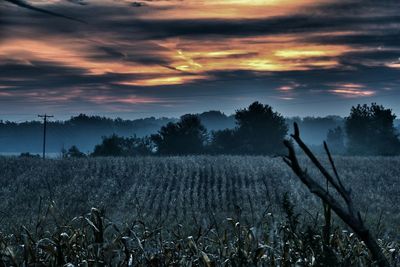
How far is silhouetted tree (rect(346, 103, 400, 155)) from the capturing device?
83.9 meters

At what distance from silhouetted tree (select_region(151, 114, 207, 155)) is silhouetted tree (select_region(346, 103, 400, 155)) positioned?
25511 millimetres

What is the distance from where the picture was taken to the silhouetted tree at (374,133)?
8394 centimetres

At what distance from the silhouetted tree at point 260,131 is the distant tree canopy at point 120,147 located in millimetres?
16162

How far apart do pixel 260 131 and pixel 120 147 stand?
72.4 ft

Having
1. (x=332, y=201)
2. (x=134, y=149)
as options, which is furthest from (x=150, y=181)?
(x=332, y=201)

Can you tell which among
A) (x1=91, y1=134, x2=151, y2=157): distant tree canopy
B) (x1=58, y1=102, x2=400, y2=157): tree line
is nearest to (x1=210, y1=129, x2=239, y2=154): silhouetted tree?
(x1=58, y1=102, x2=400, y2=157): tree line

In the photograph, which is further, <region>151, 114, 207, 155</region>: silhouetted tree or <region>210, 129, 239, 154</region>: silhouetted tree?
<region>210, 129, 239, 154</region>: silhouetted tree

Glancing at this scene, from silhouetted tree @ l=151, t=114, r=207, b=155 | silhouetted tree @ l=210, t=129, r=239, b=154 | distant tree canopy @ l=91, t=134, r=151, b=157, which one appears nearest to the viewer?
distant tree canopy @ l=91, t=134, r=151, b=157

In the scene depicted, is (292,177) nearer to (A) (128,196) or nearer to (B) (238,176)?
(B) (238,176)

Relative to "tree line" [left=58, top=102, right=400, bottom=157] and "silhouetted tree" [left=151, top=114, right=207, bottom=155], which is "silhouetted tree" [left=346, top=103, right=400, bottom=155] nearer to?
"tree line" [left=58, top=102, right=400, bottom=157]

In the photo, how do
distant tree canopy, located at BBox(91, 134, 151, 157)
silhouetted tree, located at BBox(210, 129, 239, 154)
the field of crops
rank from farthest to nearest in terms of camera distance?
silhouetted tree, located at BBox(210, 129, 239, 154)
distant tree canopy, located at BBox(91, 134, 151, 157)
the field of crops

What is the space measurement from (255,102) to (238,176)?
38827 mm

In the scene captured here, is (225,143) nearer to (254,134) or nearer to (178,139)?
(254,134)

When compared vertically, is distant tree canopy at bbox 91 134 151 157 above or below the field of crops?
above
